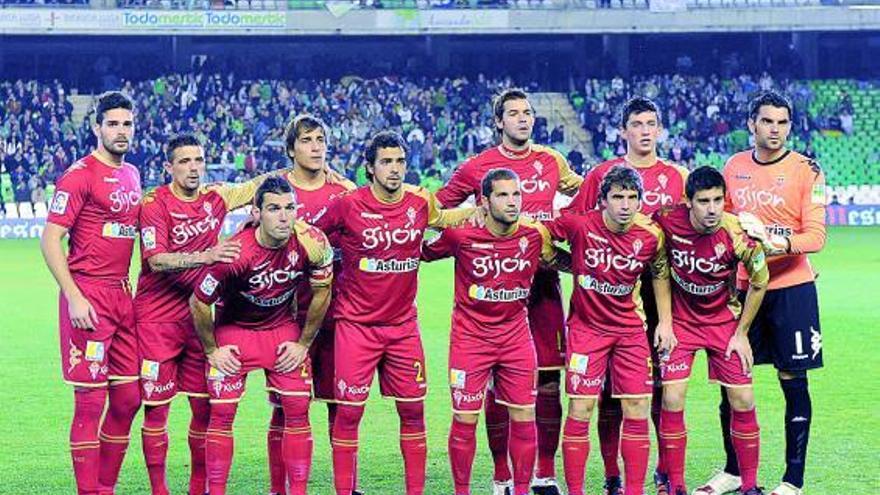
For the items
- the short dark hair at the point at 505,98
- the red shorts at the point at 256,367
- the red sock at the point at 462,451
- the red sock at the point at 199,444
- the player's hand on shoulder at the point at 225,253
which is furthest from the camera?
the short dark hair at the point at 505,98

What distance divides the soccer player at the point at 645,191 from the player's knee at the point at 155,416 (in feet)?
8.77

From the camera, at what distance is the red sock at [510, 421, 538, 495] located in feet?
30.3

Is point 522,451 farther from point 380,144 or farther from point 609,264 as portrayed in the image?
point 380,144

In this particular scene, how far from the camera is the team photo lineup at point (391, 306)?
9047 millimetres

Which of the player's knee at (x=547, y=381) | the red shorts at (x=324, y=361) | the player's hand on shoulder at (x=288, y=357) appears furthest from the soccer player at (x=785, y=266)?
the player's hand on shoulder at (x=288, y=357)

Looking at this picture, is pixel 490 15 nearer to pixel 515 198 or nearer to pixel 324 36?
pixel 324 36

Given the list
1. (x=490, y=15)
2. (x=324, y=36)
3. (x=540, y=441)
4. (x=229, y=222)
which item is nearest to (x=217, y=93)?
(x=324, y=36)

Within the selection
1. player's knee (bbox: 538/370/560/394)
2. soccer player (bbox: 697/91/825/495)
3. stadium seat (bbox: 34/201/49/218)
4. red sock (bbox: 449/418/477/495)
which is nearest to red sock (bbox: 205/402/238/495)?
red sock (bbox: 449/418/477/495)

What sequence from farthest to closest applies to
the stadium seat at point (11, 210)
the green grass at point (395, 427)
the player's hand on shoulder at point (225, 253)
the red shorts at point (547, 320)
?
the stadium seat at point (11, 210) < the green grass at point (395, 427) < the red shorts at point (547, 320) < the player's hand on shoulder at point (225, 253)

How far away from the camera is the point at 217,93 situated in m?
44.4

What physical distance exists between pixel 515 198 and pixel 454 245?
0.51 metres

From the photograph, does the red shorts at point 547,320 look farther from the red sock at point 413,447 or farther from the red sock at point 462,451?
the red sock at point 413,447

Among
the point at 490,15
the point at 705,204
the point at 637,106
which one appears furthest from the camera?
the point at 490,15

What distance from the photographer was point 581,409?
30.0 ft
